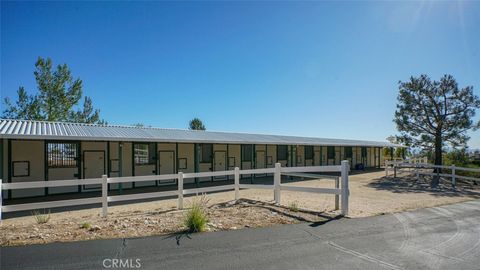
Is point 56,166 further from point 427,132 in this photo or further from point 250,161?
point 427,132

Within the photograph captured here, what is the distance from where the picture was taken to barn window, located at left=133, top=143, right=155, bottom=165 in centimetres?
1574

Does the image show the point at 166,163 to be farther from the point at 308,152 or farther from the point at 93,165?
the point at 308,152

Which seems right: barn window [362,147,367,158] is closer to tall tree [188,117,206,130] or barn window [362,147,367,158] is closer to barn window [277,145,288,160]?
barn window [277,145,288,160]

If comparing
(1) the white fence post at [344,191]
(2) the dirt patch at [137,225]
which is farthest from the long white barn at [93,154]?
(1) the white fence post at [344,191]

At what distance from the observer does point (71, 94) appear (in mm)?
30125

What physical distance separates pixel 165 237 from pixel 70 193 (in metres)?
9.78

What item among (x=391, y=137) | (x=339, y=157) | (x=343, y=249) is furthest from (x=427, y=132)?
(x=343, y=249)

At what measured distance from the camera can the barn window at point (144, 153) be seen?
15.7m

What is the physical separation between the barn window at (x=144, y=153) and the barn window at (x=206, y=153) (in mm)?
3036

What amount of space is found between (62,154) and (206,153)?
292 inches

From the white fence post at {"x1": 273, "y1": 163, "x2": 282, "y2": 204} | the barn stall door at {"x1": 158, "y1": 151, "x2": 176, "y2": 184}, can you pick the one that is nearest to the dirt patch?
the white fence post at {"x1": 273, "y1": 163, "x2": 282, "y2": 204}

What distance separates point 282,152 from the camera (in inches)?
917

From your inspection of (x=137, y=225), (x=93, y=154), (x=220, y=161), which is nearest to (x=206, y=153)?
(x=220, y=161)

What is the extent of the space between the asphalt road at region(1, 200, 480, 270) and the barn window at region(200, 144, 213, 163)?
12.2 meters
